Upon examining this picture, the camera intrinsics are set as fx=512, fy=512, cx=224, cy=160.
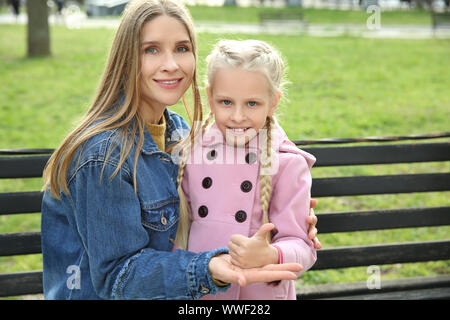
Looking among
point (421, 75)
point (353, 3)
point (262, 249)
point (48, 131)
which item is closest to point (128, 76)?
point (262, 249)

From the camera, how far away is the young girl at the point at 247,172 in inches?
77.1

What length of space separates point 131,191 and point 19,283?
132 centimetres

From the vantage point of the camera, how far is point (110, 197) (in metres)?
1.86

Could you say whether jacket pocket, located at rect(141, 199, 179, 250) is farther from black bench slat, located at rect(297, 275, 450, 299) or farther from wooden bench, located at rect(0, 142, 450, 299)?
black bench slat, located at rect(297, 275, 450, 299)

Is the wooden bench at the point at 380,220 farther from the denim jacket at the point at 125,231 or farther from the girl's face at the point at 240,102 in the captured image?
the denim jacket at the point at 125,231

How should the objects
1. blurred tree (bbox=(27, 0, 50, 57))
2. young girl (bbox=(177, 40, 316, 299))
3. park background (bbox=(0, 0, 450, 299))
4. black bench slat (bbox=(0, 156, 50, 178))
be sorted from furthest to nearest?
blurred tree (bbox=(27, 0, 50, 57)) → park background (bbox=(0, 0, 450, 299)) → black bench slat (bbox=(0, 156, 50, 178)) → young girl (bbox=(177, 40, 316, 299))

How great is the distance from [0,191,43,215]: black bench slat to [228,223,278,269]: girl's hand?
140 centimetres

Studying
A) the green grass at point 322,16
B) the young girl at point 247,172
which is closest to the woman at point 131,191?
the young girl at point 247,172

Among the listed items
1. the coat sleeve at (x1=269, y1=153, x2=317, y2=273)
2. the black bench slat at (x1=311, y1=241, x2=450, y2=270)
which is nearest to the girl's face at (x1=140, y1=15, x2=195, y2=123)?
the coat sleeve at (x1=269, y1=153, x2=317, y2=273)

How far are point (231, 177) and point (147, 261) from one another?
0.47m

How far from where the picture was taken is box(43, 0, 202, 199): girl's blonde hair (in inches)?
76.4

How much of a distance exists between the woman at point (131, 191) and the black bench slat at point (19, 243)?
1.90 feet

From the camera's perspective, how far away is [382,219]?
3098mm

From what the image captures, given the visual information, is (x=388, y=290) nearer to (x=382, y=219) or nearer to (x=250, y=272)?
(x=382, y=219)
